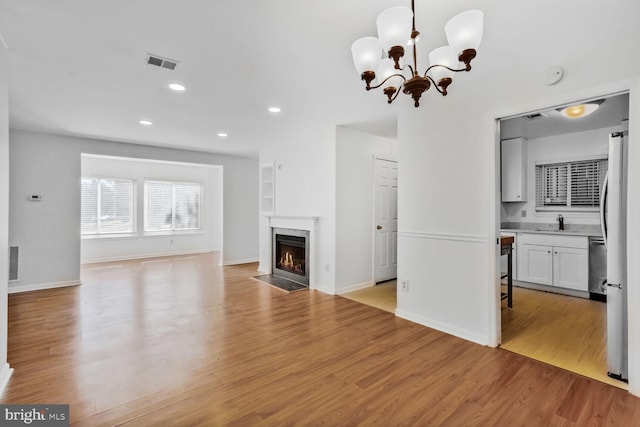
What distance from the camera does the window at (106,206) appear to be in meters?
7.45

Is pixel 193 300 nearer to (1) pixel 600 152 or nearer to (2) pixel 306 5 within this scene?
(2) pixel 306 5

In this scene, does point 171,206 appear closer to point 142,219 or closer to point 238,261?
point 142,219

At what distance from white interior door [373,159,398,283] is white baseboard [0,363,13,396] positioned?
4.28m

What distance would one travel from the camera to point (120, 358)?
2.60 meters

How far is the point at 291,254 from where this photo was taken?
18.2 feet

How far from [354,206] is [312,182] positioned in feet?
2.63

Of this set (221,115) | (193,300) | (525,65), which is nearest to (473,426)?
(525,65)

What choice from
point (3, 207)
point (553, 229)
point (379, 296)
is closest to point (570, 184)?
point (553, 229)

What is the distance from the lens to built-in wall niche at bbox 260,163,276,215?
6051mm

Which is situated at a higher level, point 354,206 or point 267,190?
point 267,190

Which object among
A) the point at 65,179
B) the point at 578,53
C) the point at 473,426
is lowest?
the point at 473,426

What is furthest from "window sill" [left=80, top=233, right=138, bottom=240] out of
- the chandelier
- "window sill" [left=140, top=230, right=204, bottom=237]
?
the chandelier

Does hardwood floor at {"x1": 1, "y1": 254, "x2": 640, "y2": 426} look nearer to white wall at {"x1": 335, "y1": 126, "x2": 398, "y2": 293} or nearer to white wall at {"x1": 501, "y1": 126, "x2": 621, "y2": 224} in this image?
white wall at {"x1": 335, "y1": 126, "x2": 398, "y2": 293}

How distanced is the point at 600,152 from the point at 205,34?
5491 millimetres
